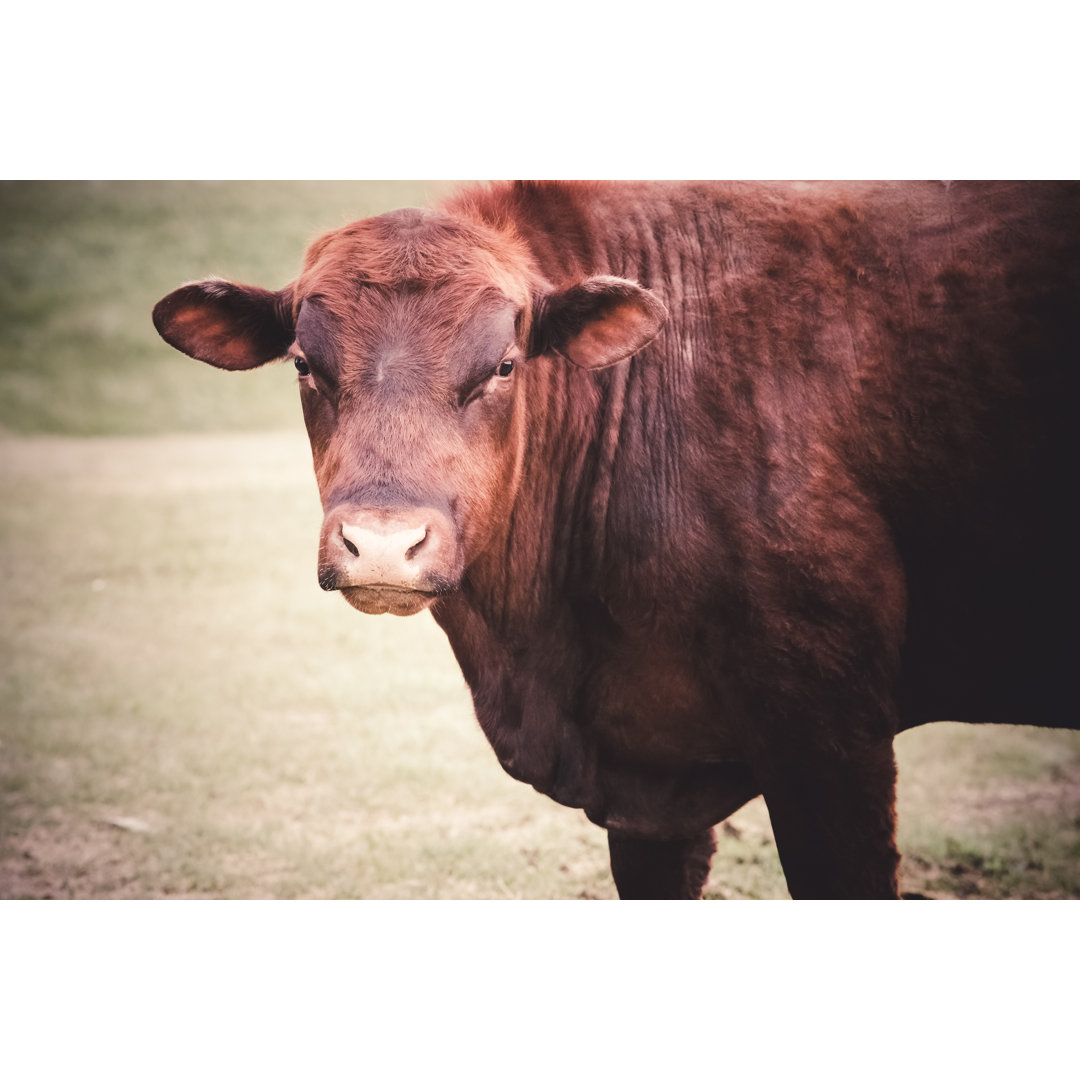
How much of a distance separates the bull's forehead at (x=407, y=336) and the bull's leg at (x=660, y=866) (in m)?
1.58

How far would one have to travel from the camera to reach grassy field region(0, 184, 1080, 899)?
13.1ft

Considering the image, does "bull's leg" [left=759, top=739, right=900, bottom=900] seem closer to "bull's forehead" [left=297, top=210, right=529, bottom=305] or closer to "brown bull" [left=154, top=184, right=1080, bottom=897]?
"brown bull" [left=154, top=184, right=1080, bottom=897]

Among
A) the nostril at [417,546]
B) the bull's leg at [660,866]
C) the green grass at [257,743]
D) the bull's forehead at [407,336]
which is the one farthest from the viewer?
the green grass at [257,743]

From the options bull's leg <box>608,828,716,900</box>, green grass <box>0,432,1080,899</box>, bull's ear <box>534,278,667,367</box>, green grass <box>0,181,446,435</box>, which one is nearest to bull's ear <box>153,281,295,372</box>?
bull's ear <box>534,278,667,367</box>

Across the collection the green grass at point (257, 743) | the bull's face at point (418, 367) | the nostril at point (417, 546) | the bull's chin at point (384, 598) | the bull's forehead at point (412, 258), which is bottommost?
the green grass at point (257, 743)

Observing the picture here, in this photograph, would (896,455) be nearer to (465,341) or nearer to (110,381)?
(465,341)

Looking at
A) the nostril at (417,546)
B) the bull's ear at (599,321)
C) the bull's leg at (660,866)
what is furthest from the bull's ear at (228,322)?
the bull's leg at (660,866)

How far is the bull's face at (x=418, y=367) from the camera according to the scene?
7.18ft

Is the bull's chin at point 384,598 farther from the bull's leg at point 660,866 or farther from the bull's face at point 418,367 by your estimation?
the bull's leg at point 660,866

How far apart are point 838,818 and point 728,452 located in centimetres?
93

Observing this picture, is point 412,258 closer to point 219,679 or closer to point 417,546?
point 417,546

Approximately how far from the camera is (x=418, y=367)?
231 centimetres

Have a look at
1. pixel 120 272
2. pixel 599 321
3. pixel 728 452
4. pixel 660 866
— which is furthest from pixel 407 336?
pixel 120 272
